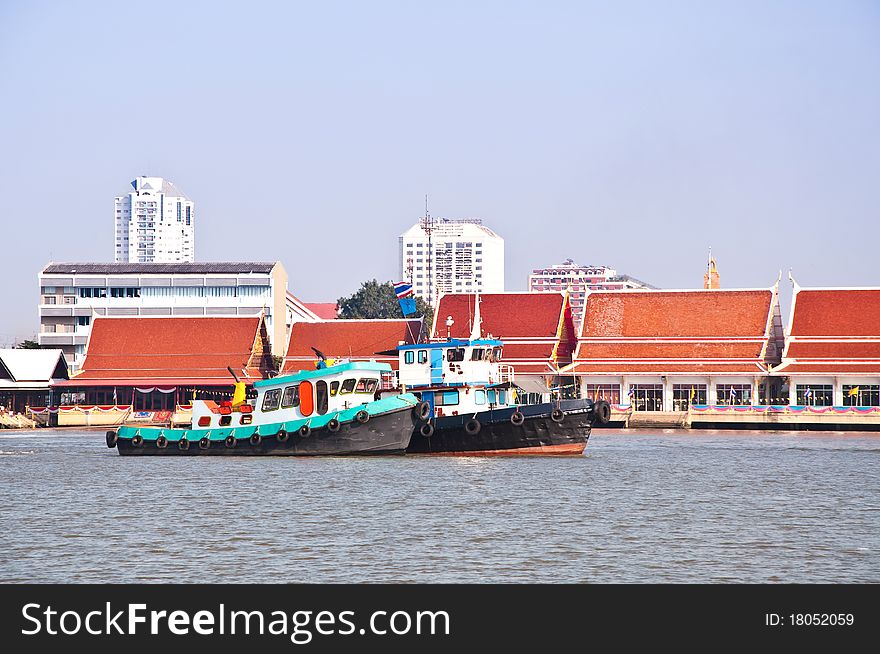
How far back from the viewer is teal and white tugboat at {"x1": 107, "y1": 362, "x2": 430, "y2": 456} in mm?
47344

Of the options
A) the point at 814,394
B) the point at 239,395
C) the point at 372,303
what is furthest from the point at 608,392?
the point at 372,303

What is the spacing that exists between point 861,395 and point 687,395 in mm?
9990

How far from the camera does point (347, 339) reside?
297ft

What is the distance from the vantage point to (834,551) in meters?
26.8

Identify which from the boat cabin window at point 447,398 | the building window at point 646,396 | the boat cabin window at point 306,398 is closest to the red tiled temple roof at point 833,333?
the building window at point 646,396

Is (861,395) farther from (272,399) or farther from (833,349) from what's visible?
(272,399)

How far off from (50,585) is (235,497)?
13.3 m

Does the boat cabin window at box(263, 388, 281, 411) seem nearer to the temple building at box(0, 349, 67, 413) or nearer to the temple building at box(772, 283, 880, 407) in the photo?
the temple building at box(772, 283, 880, 407)

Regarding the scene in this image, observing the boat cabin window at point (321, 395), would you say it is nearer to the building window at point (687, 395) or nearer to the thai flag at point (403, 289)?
the thai flag at point (403, 289)

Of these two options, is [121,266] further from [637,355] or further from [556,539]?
[556,539]

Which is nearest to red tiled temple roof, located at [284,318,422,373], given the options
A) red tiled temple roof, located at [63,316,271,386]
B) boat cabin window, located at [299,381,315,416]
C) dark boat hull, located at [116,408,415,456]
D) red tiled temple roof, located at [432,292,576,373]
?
red tiled temple roof, located at [63,316,271,386]

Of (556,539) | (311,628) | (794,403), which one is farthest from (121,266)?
(311,628)

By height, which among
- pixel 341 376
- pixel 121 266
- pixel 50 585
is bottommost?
pixel 50 585

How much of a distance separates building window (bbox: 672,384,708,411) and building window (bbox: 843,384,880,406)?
809cm
